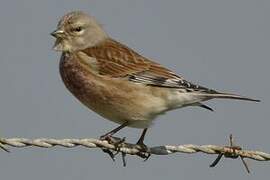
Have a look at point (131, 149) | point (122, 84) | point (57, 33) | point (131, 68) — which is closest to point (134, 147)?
point (131, 149)

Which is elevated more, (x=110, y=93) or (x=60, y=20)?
(x=60, y=20)

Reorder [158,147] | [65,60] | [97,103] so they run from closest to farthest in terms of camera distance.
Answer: [158,147] < [97,103] < [65,60]

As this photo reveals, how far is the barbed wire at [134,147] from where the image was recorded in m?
4.58

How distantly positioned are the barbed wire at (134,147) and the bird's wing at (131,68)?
0.75 m

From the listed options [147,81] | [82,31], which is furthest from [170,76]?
[82,31]

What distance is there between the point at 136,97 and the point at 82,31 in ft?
3.74

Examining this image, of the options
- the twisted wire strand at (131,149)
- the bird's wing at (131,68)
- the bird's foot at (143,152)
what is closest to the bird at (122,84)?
the bird's wing at (131,68)

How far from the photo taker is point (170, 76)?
6625 mm

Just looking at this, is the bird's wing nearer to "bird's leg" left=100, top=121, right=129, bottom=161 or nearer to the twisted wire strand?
"bird's leg" left=100, top=121, right=129, bottom=161

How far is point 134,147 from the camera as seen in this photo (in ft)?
20.0

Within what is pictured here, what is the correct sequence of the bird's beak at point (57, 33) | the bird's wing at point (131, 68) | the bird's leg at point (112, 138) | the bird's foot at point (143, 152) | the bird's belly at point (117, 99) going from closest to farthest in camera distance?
the bird's leg at point (112, 138) < the bird's foot at point (143, 152) < the bird's belly at point (117, 99) < the bird's wing at point (131, 68) < the bird's beak at point (57, 33)

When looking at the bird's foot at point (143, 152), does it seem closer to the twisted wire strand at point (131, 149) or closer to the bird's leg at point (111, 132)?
the twisted wire strand at point (131, 149)

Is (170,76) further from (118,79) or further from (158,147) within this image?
(158,147)

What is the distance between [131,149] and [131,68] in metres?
1.02
